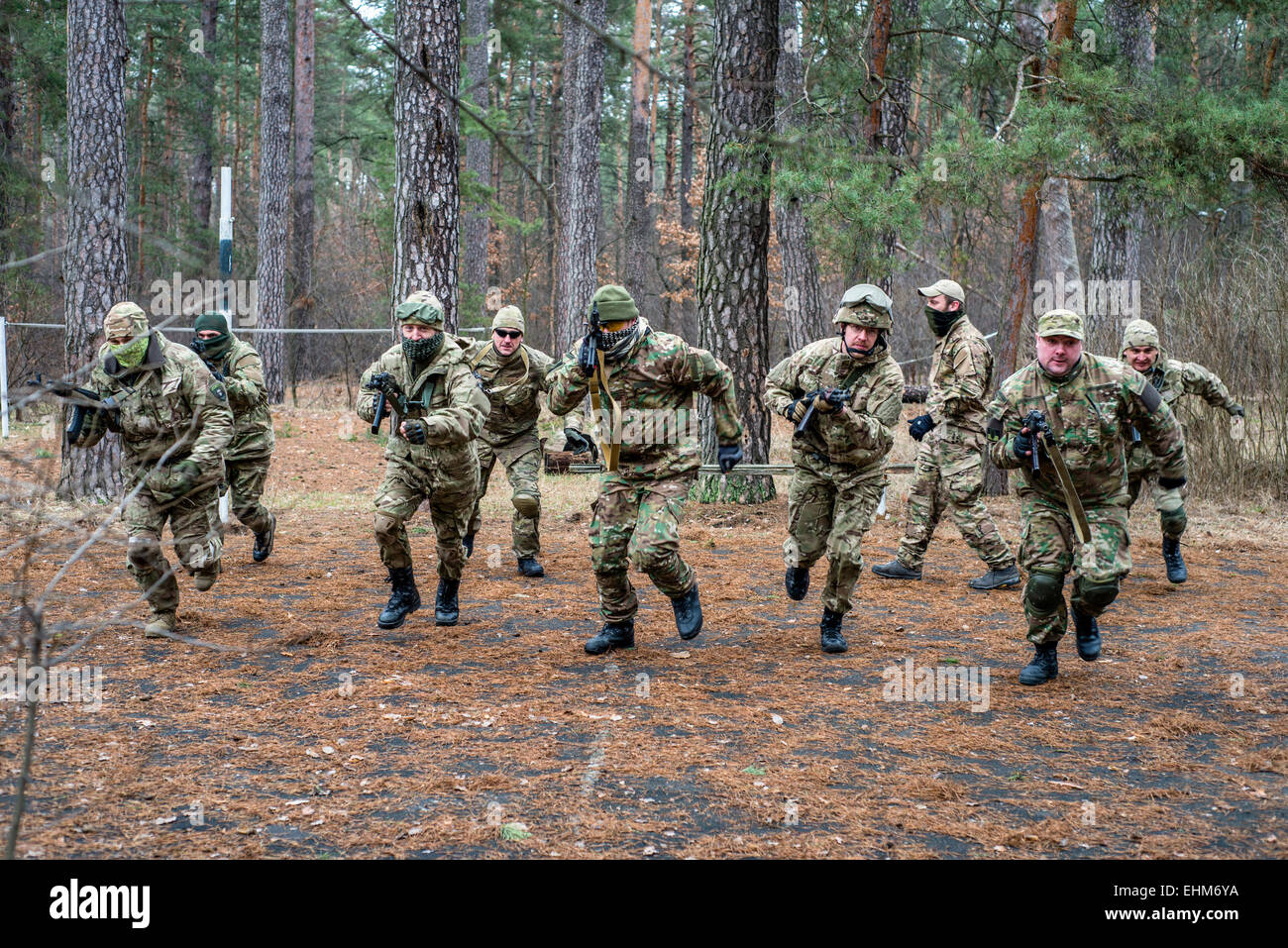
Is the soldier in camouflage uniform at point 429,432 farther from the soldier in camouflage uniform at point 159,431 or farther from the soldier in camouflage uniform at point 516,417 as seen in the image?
the soldier in camouflage uniform at point 516,417

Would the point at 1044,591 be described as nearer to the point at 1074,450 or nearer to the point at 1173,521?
the point at 1074,450

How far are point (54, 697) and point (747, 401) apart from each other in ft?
25.6

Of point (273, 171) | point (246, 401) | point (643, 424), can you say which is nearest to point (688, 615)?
point (643, 424)

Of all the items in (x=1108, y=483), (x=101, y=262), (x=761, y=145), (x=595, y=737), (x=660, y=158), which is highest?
(x=660, y=158)

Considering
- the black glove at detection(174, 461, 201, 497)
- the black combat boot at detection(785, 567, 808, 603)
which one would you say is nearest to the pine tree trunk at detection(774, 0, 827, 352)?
the black combat boot at detection(785, 567, 808, 603)

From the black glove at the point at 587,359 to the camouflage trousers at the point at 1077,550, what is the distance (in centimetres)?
257

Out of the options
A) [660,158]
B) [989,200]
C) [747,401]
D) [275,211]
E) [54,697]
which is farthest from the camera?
[660,158]

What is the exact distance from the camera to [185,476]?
671cm

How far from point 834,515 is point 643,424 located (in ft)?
4.50

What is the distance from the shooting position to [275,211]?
2244 centimetres

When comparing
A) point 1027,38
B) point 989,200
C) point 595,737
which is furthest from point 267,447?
point 1027,38

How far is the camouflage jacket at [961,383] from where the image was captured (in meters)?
8.43

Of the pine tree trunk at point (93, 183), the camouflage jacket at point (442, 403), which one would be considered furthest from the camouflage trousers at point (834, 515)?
the pine tree trunk at point (93, 183)

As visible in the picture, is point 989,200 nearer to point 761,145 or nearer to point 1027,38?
point 761,145
